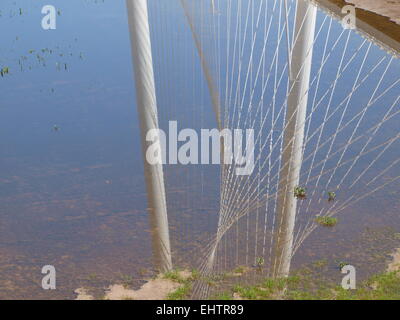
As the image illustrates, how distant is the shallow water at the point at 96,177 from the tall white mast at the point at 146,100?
19cm

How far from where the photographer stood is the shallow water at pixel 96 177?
7.04 metres

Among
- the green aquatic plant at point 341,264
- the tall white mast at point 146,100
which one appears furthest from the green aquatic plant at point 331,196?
the tall white mast at point 146,100

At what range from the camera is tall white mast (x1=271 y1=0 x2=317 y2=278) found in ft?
22.5

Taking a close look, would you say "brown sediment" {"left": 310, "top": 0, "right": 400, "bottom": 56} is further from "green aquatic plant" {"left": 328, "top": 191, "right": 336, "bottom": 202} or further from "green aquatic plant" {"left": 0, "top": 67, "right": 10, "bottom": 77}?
"green aquatic plant" {"left": 0, "top": 67, "right": 10, "bottom": 77}

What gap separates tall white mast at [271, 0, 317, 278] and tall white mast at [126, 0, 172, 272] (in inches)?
57.5

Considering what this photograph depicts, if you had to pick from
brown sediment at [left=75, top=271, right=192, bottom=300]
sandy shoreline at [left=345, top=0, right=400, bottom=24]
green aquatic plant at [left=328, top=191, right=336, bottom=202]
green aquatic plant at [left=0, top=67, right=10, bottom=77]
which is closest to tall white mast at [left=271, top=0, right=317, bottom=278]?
green aquatic plant at [left=328, top=191, right=336, bottom=202]

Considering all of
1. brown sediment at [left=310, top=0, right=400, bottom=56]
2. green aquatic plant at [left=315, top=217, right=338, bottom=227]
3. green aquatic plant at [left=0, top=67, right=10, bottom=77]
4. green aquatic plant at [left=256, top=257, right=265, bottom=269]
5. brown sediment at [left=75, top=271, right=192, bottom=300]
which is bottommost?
brown sediment at [left=75, top=271, right=192, bottom=300]

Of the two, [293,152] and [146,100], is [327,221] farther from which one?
[146,100]

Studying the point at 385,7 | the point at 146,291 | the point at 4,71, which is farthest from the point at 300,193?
the point at 4,71

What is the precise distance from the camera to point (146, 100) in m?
8.69

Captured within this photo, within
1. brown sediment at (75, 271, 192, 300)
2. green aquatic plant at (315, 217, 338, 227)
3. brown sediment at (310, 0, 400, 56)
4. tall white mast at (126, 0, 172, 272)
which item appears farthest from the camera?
tall white mast at (126, 0, 172, 272)

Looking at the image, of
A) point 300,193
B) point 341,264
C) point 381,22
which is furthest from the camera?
point 300,193

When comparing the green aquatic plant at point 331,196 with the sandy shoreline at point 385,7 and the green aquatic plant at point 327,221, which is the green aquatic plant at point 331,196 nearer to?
the green aquatic plant at point 327,221

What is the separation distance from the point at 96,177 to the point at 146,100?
1.44 meters
